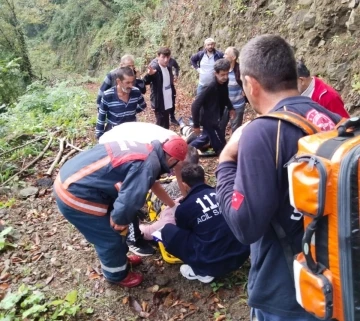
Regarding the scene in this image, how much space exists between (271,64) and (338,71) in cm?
567

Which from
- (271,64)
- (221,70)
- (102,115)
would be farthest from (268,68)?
(102,115)

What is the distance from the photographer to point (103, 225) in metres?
3.43

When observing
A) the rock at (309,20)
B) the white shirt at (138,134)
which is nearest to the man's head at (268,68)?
the white shirt at (138,134)

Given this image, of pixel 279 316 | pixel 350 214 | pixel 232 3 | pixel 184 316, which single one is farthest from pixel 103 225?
pixel 232 3

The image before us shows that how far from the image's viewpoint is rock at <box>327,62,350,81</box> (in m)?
6.55

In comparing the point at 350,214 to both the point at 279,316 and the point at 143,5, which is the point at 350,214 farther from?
the point at 143,5

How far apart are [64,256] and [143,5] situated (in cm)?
2056

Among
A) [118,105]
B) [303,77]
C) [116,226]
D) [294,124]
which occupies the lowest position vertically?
[116,226]

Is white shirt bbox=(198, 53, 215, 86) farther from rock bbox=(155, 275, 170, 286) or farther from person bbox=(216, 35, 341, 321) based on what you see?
person bbox=(216, 35, 341, 321)

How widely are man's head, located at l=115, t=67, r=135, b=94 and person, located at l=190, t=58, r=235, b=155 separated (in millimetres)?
1106

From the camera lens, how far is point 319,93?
360 cm

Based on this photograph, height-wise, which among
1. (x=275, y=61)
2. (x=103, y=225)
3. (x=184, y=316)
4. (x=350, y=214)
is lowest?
(x=184, y=316)

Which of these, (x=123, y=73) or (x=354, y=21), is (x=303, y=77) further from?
(x=354, y=21)

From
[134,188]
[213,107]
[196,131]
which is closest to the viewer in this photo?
[134,188]
